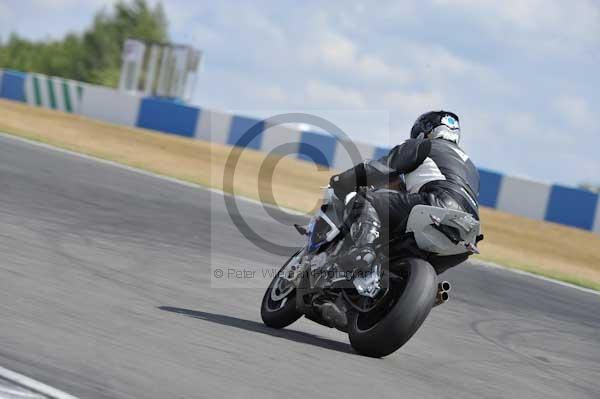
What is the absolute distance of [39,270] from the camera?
22.9 feet

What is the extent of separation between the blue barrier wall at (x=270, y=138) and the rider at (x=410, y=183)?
15009 millimetres

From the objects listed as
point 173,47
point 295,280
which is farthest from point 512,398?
point 173,47

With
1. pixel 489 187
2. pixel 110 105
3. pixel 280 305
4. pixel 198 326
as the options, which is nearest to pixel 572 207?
pixel 489 187

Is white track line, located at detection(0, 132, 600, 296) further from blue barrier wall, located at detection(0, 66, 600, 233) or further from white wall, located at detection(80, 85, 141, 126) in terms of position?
white wall, located at detection(80, 85, 141, 126)

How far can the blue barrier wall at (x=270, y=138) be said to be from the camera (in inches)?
827

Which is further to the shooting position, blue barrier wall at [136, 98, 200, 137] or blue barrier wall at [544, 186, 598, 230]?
blue barrier wall at [136, 98, 200, 137]

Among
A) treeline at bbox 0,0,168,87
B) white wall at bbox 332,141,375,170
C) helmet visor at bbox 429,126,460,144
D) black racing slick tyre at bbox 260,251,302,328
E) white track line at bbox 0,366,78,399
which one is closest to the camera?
white track line at bbox 0,366,78,399

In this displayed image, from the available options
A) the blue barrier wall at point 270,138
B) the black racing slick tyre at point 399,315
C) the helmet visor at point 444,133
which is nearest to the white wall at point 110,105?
the blue barrier wall at point 270,138

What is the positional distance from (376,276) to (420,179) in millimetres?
661

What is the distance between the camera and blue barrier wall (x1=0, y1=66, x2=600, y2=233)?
21.0 m

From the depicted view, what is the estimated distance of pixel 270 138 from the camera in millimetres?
27656

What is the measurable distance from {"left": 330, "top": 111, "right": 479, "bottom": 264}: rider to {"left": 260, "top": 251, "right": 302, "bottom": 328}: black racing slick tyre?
0.74m

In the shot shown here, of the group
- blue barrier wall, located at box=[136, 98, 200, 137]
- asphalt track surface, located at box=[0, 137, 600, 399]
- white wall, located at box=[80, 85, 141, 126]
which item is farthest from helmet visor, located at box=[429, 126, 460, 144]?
white wall, located at box=[80, 85, 141, 126]

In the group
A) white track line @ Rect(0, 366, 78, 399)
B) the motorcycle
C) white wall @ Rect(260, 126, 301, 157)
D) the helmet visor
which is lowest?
white wall @ Rect(260, 126, 301, 157)
